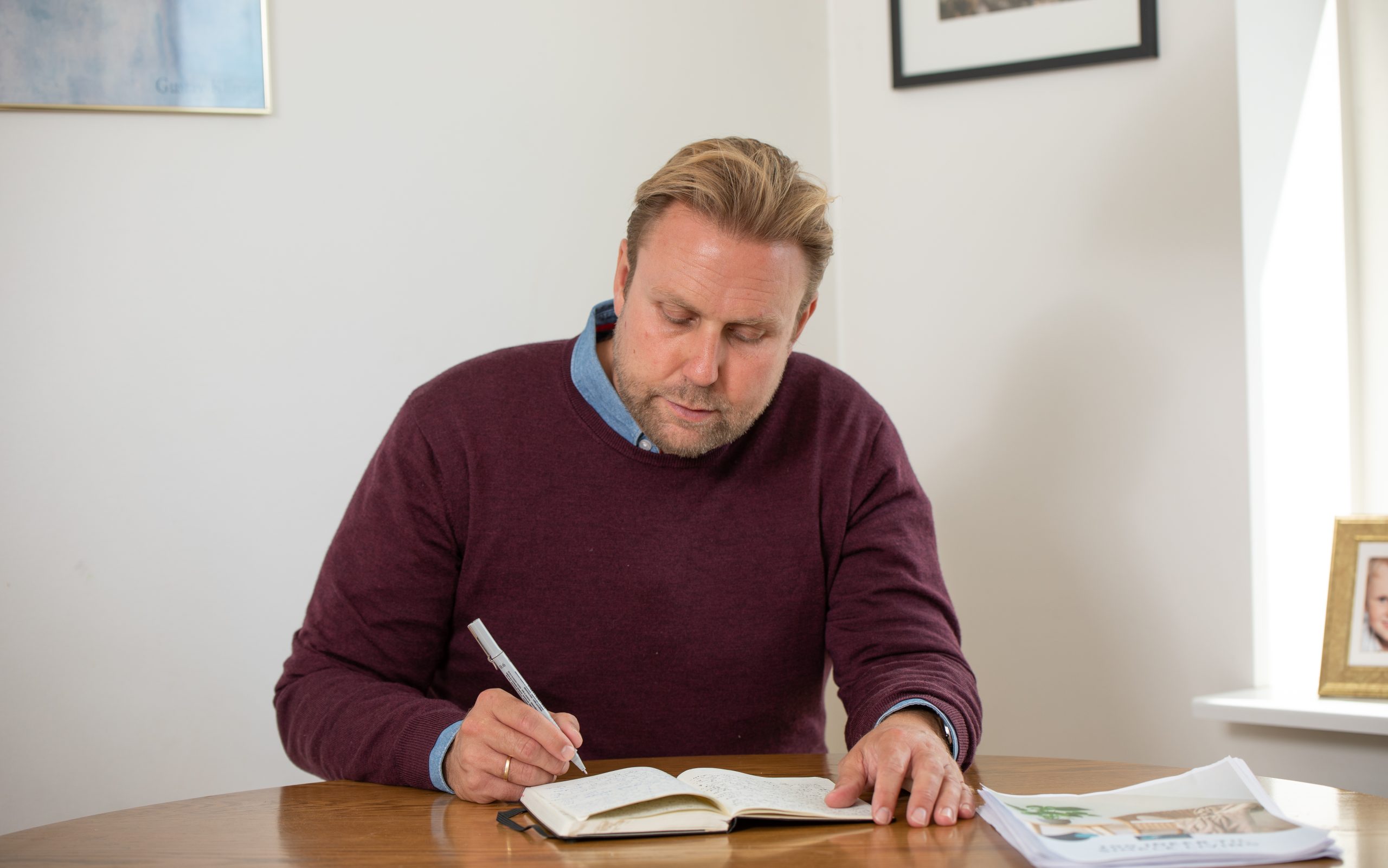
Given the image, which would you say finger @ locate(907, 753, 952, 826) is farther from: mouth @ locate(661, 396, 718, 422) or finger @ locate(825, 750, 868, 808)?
mouth @ locate(661, 396, 718, 422)

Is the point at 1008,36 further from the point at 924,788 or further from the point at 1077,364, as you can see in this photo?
the point at 924,788

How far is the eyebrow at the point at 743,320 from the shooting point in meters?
1.46

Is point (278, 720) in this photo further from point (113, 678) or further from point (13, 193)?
point (13, 193)

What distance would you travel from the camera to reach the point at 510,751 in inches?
45.5

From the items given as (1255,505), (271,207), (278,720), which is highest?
(271,207)

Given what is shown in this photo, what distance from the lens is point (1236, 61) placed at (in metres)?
1.96

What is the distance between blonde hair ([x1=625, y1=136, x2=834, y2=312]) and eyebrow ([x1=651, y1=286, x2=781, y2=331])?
10cm

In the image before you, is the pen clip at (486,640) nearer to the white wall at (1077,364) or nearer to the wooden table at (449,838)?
the wooden table at (449,838)

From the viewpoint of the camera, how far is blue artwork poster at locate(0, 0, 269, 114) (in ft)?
5.95

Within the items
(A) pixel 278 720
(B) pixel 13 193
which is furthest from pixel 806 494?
(B) pixel 13 193

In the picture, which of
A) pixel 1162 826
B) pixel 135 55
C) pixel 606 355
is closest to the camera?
pixel 1162 826

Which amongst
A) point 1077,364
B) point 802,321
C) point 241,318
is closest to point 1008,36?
point 1077,364

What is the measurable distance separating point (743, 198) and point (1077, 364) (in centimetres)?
95

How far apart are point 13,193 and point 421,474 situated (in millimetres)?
867
